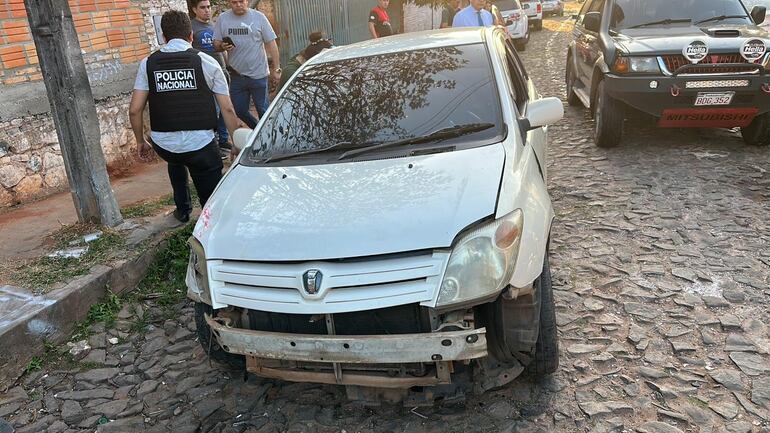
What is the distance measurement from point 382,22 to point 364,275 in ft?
25.3

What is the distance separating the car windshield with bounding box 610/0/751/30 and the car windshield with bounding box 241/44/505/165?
12.2ft

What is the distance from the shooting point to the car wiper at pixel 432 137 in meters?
3.17

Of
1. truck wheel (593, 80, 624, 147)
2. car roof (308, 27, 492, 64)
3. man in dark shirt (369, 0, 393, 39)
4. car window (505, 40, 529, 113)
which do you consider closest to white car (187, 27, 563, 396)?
car window (505, 40, 529, 113)

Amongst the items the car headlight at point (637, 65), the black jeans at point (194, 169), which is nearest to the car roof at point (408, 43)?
the black jeans at point (194, 169)

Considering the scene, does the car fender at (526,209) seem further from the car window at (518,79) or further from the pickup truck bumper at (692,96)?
the pickup truck bumper at (692,96)

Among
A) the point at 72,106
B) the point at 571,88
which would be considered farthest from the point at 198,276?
the point at 571,88

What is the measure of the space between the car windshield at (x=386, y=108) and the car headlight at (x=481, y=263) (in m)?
→ 0.75

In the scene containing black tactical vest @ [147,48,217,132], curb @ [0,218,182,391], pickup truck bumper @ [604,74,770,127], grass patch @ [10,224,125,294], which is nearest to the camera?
curb @ [0,218,182,391]

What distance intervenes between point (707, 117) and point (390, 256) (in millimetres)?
4772

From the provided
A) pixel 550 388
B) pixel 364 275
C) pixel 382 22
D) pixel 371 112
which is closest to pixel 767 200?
pixel 550 388

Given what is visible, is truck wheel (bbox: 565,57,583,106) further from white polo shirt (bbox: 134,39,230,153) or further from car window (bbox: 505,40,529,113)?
white polo shirt (bbox: 134,39,230,153)

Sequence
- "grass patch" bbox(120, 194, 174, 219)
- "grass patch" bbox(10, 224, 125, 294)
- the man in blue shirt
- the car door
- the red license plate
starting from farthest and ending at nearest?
the man in blue shirt, the car door, the red license plate, "grass patch" bbox(120, 194, 174, 219), "grass patch" bbox(10, 224, 125, 294)

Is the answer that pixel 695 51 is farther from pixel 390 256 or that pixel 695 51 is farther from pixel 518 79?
pixel 390 256

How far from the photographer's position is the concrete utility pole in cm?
421
